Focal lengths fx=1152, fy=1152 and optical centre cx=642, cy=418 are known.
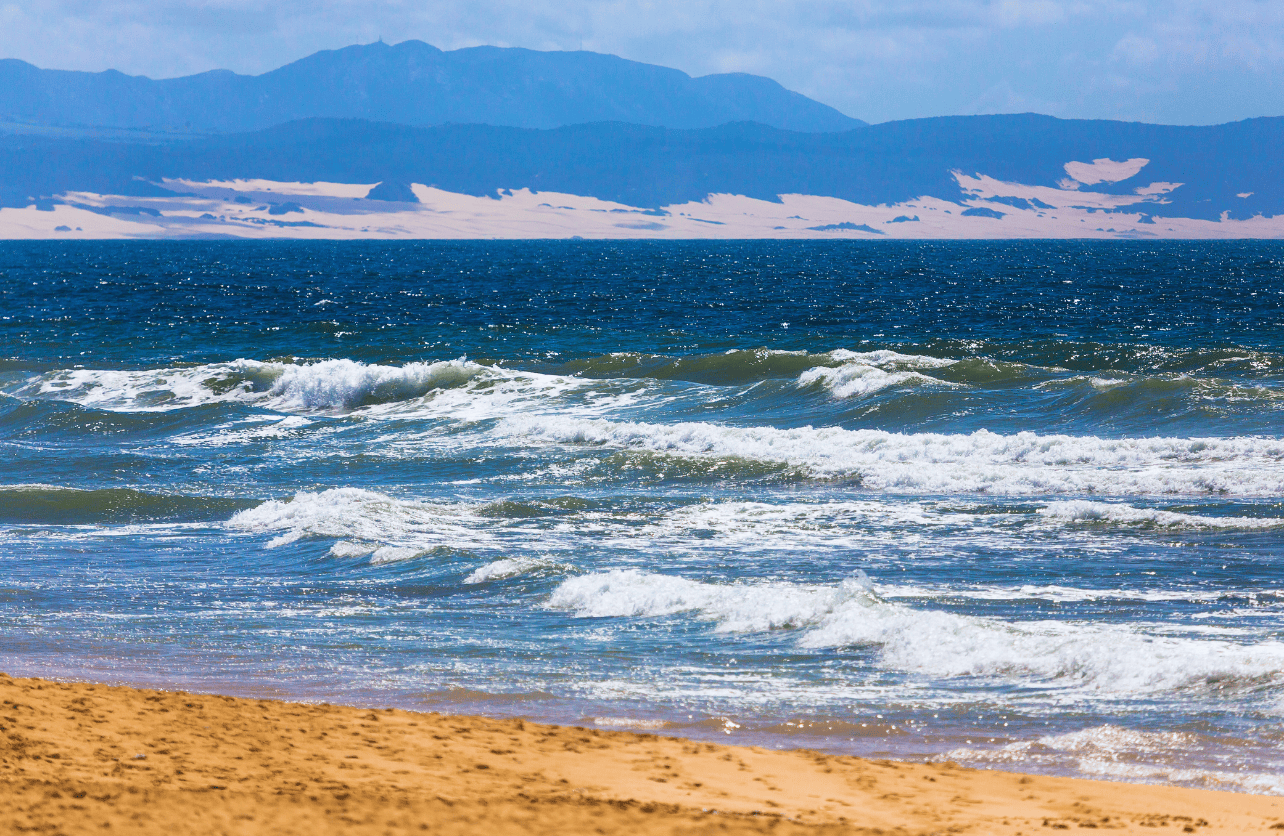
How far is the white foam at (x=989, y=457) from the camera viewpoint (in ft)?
55.4

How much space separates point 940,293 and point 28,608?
57.0m

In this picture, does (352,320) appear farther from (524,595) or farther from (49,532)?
(524,595)

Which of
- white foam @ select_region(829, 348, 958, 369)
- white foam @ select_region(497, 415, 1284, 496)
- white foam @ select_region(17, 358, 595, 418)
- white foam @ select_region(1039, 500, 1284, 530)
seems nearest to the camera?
white foam @ select_region(1039, 500, 1284, 530)

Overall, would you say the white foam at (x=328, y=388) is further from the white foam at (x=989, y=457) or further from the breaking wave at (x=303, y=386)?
the white foam at (x=989, y=457)

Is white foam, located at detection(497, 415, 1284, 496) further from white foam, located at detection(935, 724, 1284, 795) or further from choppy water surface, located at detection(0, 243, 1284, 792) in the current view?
white foam, located at detection(935, 724, 1284, 795)

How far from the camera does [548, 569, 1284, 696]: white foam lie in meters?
8.85

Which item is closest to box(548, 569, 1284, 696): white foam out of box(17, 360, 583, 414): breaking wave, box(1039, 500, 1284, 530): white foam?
box(1039, 500, 1284, 530): white foam

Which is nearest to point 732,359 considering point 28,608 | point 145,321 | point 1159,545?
point 1159,545

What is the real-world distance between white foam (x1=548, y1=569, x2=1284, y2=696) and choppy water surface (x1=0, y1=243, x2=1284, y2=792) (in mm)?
36

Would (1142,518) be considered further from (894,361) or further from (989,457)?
→ (894,361)

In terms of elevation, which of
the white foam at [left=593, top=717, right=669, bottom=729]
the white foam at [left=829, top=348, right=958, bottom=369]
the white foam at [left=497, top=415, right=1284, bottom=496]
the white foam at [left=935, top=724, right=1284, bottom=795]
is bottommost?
the white foam at [left=593, top=717, right=669, bottom=729]

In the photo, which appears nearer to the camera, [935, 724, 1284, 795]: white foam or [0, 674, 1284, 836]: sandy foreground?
[0, 674, 1284, 836]: sandy foreground

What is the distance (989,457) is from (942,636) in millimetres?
10019

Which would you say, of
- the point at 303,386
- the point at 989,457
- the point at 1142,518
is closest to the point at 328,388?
the point at 303,386
